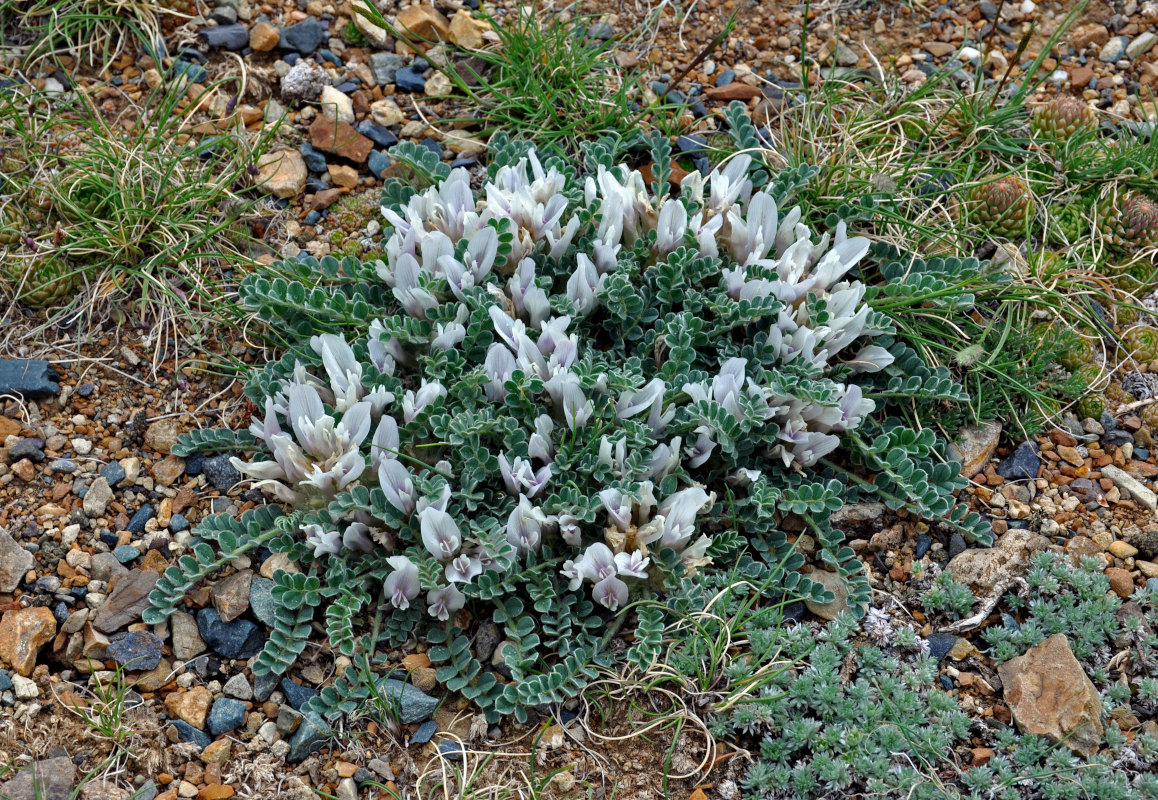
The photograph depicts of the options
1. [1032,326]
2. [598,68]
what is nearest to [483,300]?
[598,68]

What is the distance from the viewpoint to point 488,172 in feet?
13.2

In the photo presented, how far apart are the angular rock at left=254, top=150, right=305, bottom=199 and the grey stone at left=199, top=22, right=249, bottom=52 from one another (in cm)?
68

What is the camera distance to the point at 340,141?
4.42m

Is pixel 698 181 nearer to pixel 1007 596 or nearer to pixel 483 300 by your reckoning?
pixel 483 300

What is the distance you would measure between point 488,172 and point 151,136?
5.03 feet

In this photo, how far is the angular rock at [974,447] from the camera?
12.2 feet

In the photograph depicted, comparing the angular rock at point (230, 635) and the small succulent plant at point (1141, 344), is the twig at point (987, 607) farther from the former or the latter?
the angular rock at point (230, 635)

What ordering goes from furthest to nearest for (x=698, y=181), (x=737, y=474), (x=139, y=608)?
1. (x=698, y=181)
2. (x=737, y=474)
3. (x=139, y=608)

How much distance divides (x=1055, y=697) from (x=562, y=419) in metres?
1.72

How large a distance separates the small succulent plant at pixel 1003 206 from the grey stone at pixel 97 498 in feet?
11.8

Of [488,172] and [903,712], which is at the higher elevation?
[488,172]

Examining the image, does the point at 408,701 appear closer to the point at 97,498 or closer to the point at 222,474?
the point at 222,474

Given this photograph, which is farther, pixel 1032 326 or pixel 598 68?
pixel 598 68

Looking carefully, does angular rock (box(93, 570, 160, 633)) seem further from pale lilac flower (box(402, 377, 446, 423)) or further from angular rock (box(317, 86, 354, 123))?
angular rock (box(317, 86, 354, 123))
